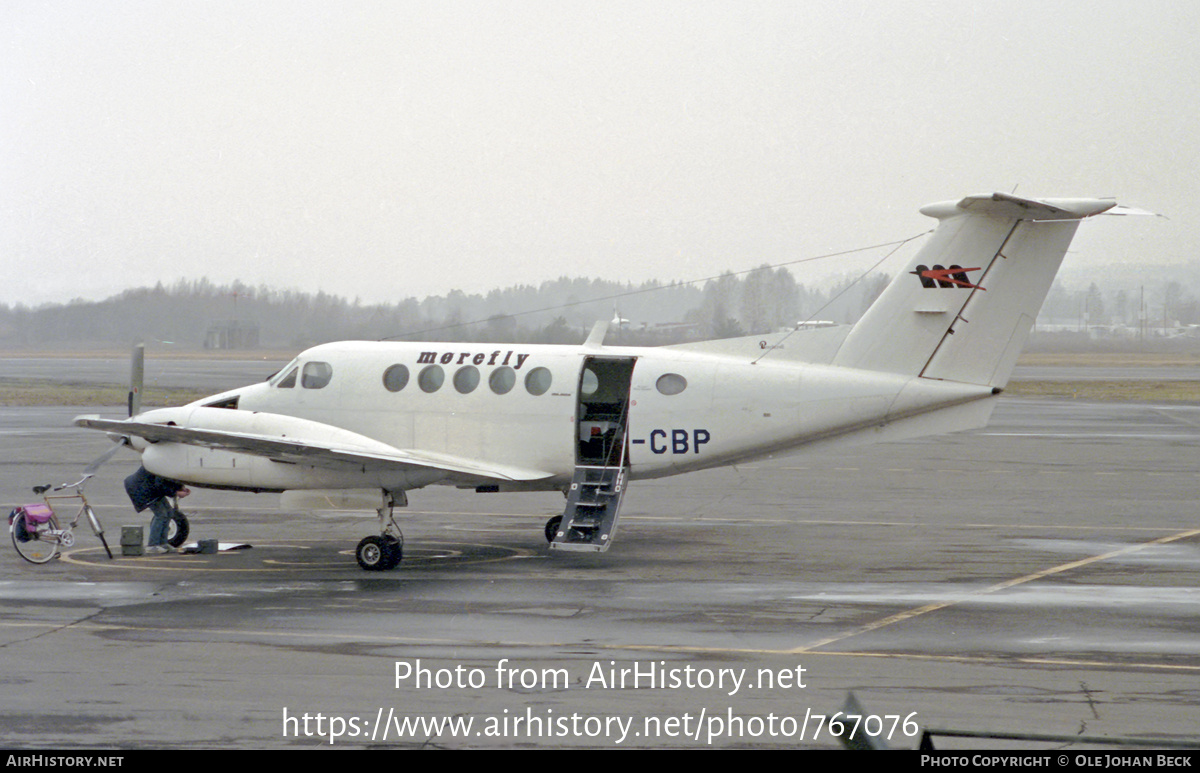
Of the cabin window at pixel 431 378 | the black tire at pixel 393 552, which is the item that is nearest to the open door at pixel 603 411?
the cabin window at pixel 431 378

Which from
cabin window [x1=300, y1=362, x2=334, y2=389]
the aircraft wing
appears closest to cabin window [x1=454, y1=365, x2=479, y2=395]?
the aircraft wing

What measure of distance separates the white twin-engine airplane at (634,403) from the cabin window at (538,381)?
3cm

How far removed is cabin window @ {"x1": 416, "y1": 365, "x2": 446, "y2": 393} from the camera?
18156 millimetres

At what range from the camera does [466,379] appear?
18.1 meters

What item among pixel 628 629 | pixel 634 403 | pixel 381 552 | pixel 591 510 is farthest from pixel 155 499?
pixel 628 629

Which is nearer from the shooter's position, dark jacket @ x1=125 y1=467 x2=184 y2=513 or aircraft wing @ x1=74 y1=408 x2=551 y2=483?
aircraft wing @ x1=74 y1=408 x2=551 y2=483

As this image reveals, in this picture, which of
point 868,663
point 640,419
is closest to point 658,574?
point 640,419

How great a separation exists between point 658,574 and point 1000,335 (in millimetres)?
6158

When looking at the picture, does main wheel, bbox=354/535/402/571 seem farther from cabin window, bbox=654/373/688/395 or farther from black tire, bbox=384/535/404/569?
cabin window, bbox=654/373/688/395

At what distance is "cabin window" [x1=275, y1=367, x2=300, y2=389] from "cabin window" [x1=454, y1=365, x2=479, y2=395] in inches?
109

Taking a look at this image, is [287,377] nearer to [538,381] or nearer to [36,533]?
[538,381]

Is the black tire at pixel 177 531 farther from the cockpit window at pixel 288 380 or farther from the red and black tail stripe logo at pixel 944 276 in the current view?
the red and black tail stripe logo at pixel 944 276

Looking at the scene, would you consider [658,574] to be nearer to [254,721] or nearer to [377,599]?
[377,599]
